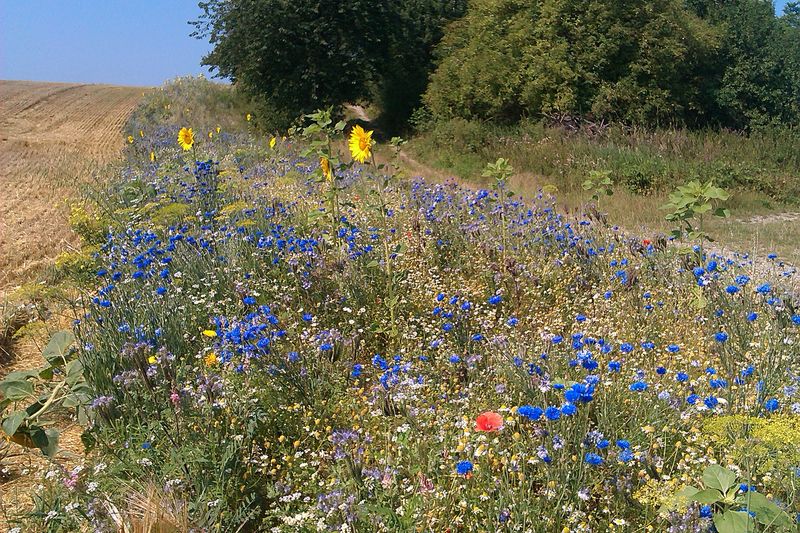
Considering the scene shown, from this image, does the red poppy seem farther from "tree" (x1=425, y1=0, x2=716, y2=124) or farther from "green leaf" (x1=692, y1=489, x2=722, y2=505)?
"tree" (x1=425, y1=0, x2=716, y2=124)

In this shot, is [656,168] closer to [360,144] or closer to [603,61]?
[603,61]

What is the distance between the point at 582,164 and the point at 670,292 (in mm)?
9377

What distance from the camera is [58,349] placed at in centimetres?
316

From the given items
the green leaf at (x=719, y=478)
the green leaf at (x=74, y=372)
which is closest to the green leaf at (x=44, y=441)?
the green leaf at (x=74, y=372)

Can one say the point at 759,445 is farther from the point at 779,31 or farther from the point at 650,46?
the point at 779,31

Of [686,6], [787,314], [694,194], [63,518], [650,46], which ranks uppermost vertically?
[686,6]

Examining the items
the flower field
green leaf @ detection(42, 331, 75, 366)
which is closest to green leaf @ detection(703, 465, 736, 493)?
the flower field

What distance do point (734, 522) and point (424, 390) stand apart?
159cm

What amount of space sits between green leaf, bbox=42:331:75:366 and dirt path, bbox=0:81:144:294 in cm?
299

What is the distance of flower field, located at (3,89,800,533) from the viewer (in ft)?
6.89

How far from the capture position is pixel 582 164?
42.1 ft

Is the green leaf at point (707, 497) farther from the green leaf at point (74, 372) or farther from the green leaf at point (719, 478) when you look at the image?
the green leaf at point (74, 372)

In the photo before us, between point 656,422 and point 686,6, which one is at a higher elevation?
point 686,6

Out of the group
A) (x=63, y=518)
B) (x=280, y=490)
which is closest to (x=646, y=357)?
(x=280, y=490)
